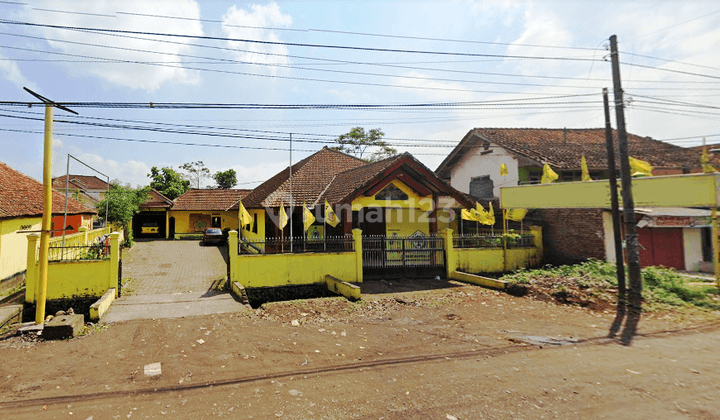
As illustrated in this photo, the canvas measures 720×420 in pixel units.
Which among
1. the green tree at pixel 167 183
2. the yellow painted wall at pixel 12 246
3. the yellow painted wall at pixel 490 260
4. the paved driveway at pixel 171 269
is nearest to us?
the yellow painted wall at pixel 12 246

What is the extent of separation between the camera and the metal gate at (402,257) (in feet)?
43.4

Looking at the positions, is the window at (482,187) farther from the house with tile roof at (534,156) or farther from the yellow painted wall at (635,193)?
the yellow painted wall at (635,193)

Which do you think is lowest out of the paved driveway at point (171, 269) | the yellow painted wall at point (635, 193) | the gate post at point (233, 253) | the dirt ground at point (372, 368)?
the dirt ground at point (372, 368)

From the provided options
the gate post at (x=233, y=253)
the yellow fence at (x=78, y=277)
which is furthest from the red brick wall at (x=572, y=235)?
the yellow fence at (x=78, y=277)

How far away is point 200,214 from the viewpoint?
102 ft

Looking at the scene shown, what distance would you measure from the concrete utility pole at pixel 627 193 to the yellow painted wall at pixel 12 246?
19.0 m

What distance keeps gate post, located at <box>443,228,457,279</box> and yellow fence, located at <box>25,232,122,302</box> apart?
11.4 m

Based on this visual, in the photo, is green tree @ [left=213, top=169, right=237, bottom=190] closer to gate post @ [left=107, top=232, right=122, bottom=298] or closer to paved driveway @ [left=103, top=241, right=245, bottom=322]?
paved driveway @ [left=103, top=241, right=245, bottom=322]

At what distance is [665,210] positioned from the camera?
48.9 feet

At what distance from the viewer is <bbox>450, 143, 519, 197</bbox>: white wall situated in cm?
1827

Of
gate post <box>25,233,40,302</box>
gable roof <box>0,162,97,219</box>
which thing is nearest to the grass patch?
gate post <box>25,233,40,302</box>

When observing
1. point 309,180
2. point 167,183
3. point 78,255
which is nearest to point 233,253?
point 78,255

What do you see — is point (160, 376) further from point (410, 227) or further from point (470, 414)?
point (410, 227)

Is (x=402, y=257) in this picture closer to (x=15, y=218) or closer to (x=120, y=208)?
(x=15, y=218)
